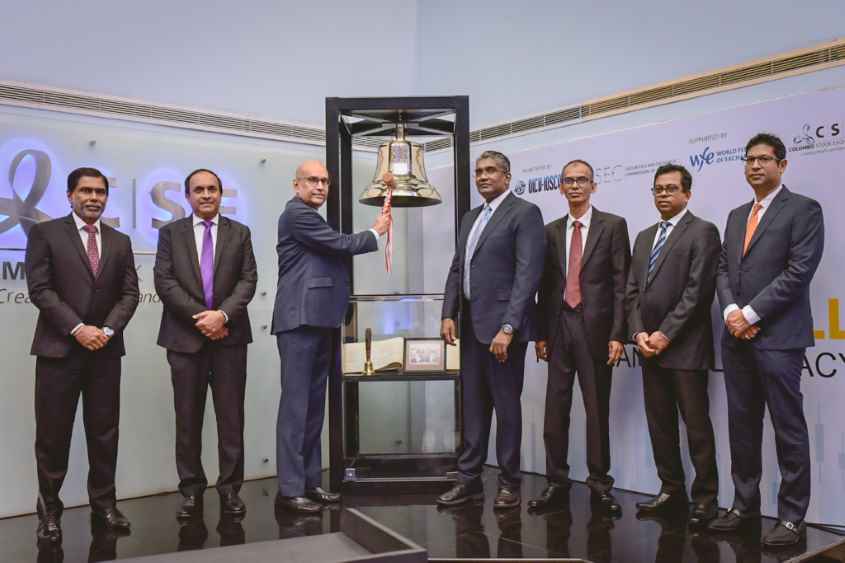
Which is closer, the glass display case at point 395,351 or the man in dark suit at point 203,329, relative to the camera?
the man in dark suit at point 203,329

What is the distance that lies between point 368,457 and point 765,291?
2.37 m

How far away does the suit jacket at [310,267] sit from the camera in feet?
12.9

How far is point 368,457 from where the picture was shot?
4.59 metres

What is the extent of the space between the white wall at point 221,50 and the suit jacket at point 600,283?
2288mm

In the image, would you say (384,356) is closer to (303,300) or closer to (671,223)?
(303,300)

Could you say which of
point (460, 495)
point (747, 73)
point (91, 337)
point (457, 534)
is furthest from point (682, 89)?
point (91, 337)

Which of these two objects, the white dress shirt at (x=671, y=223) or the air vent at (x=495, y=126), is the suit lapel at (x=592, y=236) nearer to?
the white dress shirt at (x=671, y=223)

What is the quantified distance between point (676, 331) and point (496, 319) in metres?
0.85

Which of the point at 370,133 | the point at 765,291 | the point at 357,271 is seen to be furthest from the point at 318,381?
the point at 765,291

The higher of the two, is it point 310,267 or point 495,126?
point 495,126

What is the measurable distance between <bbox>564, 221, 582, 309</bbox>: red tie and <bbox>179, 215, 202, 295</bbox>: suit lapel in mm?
1859

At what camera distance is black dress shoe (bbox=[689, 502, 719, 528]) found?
12.0ft

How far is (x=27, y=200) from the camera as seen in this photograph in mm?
4227

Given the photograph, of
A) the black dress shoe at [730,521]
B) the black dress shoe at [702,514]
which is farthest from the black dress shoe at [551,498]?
the black dress shoe at [730,521]
